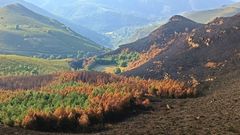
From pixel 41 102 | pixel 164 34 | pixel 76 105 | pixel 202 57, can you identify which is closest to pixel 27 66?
pixel 164 34

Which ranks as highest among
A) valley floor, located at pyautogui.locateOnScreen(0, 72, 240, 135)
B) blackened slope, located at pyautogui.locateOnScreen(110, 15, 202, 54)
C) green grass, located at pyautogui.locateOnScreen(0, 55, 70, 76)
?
blackened slope, located at pyautogui.locateOnScreen(110, 15, 202, 54)

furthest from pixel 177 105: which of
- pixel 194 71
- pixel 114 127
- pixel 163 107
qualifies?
pixel 194 71

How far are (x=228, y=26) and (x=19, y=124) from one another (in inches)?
2670

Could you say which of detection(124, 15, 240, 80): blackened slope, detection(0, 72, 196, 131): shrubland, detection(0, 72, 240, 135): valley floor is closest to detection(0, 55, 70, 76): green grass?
detection(124, 15, 240, 80): blackened slope

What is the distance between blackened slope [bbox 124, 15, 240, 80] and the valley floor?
816 inches

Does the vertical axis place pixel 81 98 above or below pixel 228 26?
below

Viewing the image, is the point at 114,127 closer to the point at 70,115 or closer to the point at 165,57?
the point at 70,115

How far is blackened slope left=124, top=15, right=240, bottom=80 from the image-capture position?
273 feet

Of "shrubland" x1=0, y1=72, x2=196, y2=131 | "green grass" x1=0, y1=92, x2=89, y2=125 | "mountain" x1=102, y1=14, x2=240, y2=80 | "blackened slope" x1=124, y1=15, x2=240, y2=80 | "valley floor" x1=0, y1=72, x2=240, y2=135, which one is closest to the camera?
"valley floor" x1=0, y1=72, x2=240, y2=135

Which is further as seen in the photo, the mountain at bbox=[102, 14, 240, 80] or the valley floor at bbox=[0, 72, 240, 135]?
the mountain at bbox=[102, 14, 240, 80]

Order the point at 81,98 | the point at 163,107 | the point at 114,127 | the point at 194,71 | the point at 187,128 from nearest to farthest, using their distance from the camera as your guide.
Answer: the point at 187,128
the point at 114,127
the point at 163,107
the point at 81,98
the point at 194,71

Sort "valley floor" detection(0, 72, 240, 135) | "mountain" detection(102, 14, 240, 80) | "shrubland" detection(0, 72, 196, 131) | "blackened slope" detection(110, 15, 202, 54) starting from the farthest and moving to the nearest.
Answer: "blackened slope" detection(110, 15, 202, 54), "mountain" detection(102, 14, 240, 80), "shrubland" detection(0, 72, 196, 131), "valley floor" detection(0, 72, 240, 135)

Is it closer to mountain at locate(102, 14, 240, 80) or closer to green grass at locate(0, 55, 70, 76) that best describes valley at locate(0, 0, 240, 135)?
mountain at locate(102, 14, 240, 80)

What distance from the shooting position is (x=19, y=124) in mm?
45281
